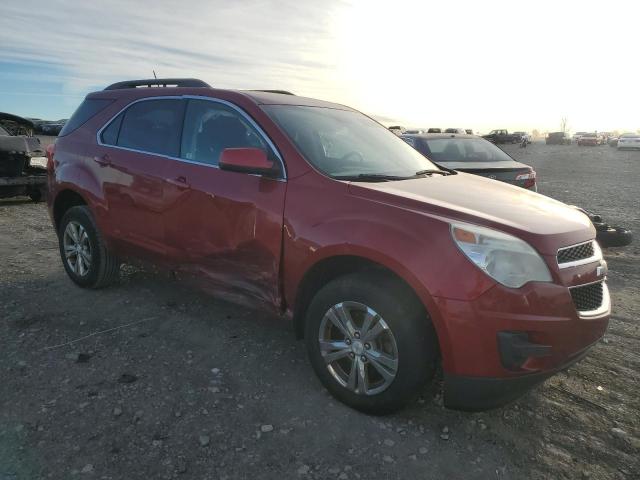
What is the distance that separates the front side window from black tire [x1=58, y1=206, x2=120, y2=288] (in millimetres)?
1433

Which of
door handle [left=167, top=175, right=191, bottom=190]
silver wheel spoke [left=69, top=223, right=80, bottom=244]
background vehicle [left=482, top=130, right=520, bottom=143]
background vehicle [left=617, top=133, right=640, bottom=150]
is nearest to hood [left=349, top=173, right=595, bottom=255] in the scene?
door handle [left=167, top=175, right=191, bottom=190]

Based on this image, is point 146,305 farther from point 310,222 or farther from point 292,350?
point 310,222

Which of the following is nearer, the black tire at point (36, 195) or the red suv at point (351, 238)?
the red suv at point (351, 238)

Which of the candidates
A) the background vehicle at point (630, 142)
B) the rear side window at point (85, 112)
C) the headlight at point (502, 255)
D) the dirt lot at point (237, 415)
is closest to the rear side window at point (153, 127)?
the rear side window at point (85, 112)

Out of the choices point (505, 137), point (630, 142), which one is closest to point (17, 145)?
point (630, 142)

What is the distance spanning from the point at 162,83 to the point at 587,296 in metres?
3.74

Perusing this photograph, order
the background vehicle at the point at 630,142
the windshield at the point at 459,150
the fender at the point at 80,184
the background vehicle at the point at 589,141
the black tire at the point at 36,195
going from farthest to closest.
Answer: the background vehicle at the point at 589,141
the background vehicle at the point at 630,142
the black tire at the point at 36,195
the windshield at the point at 459,150
the fender at the point at 80,184

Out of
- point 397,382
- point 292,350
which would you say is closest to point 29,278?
point 292,350

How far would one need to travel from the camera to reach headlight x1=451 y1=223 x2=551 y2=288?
251 centimetres

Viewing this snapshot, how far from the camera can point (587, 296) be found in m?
2.77

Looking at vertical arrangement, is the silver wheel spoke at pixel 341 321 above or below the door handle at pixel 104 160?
below

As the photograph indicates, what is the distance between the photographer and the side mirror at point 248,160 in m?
3.18

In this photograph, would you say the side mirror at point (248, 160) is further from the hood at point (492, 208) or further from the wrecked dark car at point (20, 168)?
the wrecked dark car at point (20, 168)

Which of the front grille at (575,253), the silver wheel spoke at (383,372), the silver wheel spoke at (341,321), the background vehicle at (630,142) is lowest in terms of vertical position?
the silver wheel spoke at (383,372)
